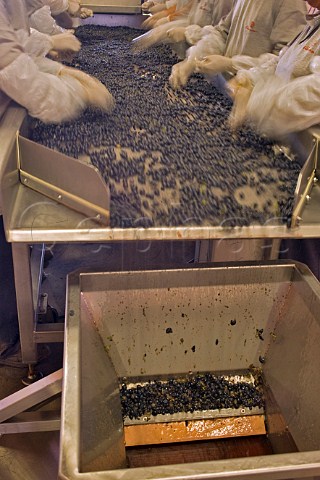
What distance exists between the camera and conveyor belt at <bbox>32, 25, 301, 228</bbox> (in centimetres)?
122

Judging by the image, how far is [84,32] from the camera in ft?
13.4

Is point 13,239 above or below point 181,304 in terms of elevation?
above

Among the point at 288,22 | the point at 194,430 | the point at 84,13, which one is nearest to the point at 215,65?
the point at 288,22

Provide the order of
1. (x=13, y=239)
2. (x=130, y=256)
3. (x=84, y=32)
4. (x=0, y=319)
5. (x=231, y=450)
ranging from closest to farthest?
(x=13, y=239) < (x=231, y=450) < (x=0, y=319) < (x=130, y=256) < (x=84, y=32)

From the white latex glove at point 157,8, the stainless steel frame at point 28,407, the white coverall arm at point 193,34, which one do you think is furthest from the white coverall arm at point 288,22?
the white latex glove at point 157,8

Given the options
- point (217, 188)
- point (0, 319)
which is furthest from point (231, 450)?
point (0, 319)

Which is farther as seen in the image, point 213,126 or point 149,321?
point 213,126

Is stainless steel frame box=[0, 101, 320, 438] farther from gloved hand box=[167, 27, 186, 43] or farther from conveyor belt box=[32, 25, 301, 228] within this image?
gloved hand box=[167, 27, 186, 43]

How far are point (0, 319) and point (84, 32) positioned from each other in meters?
3.20

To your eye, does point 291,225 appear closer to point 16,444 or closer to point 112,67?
point 16,444

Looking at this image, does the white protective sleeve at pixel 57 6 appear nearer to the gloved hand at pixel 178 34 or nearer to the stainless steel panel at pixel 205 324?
the gloved hand at pixel 178 34

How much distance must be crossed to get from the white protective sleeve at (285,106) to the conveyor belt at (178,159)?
8 cm

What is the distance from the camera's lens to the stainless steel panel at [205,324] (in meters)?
1.18

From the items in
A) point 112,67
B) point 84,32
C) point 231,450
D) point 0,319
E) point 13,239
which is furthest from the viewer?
point 84,32
